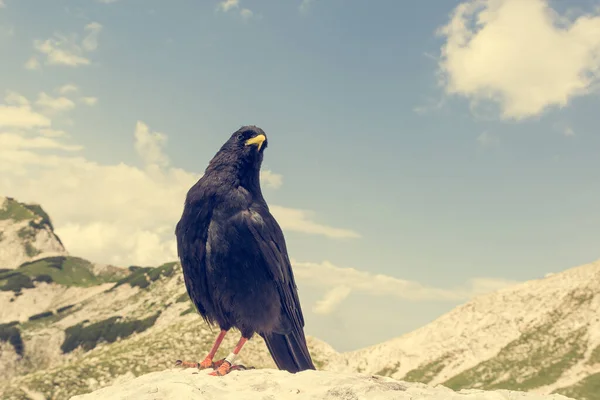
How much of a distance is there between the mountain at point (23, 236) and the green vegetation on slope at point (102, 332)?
63.2 meters

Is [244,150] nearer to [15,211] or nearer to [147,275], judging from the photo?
[147,275]

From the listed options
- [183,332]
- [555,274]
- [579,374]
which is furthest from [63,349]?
[555,274]

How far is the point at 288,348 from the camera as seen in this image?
9078 millimetres

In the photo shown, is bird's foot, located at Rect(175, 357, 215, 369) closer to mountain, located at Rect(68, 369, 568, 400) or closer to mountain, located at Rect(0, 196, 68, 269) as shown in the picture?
mountain, located at Rect(68, 369, 568, 400)

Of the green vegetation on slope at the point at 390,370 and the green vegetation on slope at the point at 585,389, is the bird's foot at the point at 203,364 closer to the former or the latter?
the green vegetation on slope at the point at 585,389

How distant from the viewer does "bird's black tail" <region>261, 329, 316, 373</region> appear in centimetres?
899

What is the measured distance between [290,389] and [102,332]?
92606mm

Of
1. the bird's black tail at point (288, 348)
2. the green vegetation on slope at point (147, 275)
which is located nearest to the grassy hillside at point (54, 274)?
the green vegetation on slope at point (147, 275)

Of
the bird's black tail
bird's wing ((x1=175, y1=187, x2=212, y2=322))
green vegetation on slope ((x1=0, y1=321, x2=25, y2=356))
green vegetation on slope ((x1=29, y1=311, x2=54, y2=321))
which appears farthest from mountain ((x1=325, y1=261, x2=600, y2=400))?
green vegetation on slope ((x1=29, y1=311, x2=54, y2=321))

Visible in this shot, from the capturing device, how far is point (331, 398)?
643 cm

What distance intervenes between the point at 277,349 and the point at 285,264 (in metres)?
1.67

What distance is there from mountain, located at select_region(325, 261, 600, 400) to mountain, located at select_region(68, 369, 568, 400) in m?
53.1

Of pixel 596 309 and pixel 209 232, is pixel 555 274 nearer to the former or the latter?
pixel 596 309

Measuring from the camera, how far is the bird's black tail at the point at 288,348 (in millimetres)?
8992
